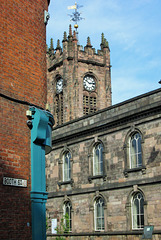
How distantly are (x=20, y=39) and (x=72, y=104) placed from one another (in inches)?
1767

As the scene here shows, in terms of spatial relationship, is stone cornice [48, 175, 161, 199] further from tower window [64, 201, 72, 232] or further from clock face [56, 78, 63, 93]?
clock face [56, 78, 63, 93]

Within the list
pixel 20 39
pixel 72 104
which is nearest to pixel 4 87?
pixel 20 39

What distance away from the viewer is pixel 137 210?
937 inches

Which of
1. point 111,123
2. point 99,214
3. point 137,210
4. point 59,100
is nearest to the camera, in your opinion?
point 137,210

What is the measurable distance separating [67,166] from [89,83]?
29.1 metres

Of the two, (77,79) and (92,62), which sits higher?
(92,62)

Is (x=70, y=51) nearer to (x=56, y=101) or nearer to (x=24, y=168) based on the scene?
(x=56, y=101)

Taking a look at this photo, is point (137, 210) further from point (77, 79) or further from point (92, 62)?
point (92, 62)

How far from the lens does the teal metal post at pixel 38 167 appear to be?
30.5 feet

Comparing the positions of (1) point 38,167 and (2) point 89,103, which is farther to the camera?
(2) point 89,103

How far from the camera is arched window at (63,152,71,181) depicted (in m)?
29.8

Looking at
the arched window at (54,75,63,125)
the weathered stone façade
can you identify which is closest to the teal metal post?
the weathered stone façade

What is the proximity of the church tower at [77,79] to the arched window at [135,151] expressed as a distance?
29.7m

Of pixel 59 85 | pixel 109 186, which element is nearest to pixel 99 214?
pixel 109 186
